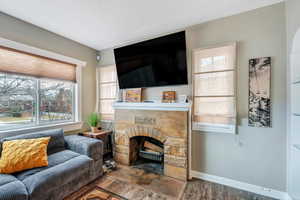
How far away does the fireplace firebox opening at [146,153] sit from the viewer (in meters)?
2.58

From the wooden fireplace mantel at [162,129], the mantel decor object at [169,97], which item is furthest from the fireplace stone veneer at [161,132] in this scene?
the mantel decor object at [169,97]

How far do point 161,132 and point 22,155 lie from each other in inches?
77.0

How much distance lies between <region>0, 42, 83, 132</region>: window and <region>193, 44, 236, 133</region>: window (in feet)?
8.56

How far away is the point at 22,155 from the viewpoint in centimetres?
165

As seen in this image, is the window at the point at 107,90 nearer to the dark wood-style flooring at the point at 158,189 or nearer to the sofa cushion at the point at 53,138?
the sofa cushion at the point at 53,138

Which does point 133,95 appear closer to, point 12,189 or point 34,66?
point 34,66

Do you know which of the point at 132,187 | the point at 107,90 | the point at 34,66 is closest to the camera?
the point at 132,187

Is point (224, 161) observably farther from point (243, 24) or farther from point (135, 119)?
point (243, 24)

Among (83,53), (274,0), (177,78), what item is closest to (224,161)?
(177,78)

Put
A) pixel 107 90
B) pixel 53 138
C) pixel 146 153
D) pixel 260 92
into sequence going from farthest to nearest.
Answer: pixel 107 90, pixel 146 153, pixel 53 138, pixel 260 92

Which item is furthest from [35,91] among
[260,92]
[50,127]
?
[260,92]

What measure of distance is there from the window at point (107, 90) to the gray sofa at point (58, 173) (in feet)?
3.33

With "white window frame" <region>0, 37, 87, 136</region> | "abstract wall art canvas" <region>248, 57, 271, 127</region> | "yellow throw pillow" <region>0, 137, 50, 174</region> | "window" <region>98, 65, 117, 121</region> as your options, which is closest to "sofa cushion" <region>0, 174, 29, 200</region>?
"yellow throw pillow" <region>0, 137, 50, 174</region>

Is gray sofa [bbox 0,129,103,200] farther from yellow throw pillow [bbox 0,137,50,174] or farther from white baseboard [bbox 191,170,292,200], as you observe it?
white baseboard [bbox 191,170,292,200]
